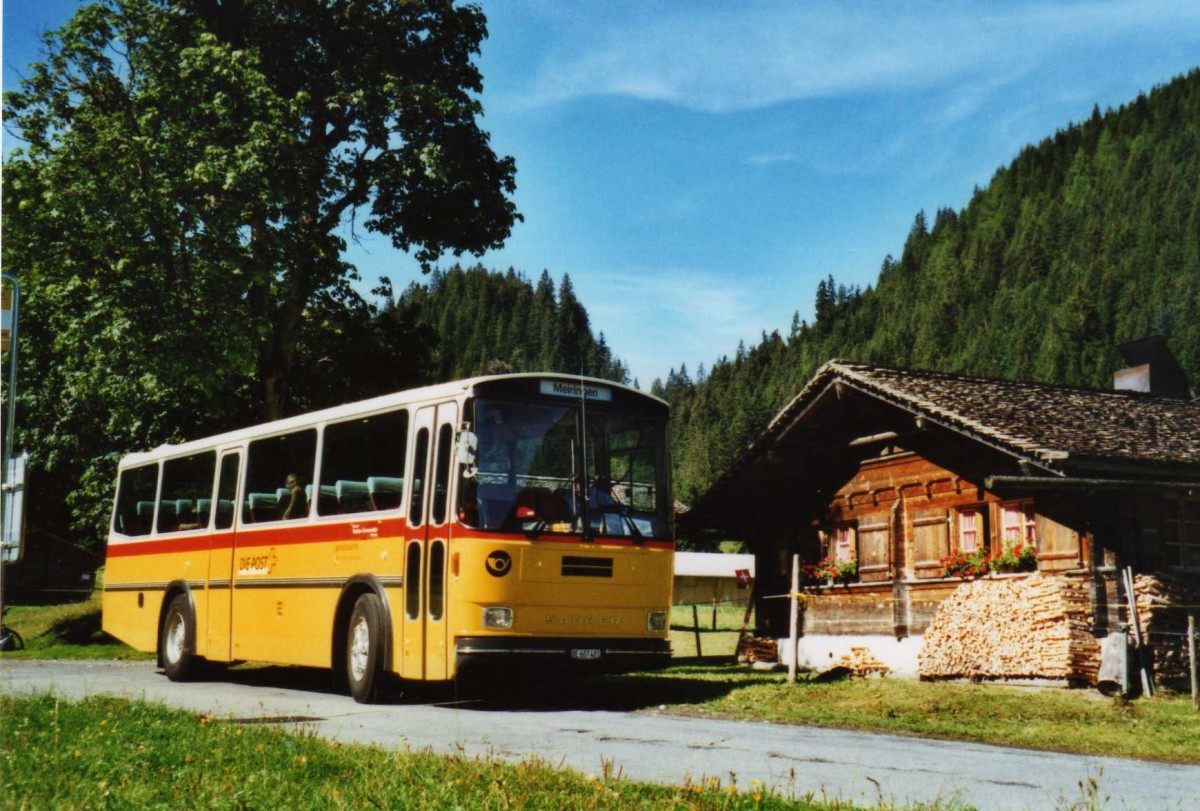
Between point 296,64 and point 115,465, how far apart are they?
9.19 metres

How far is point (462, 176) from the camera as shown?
2638cm

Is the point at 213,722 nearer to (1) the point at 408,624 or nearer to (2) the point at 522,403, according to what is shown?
(1) the point at 408,624

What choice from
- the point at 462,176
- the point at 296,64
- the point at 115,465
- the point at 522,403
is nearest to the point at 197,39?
the point at 296,64

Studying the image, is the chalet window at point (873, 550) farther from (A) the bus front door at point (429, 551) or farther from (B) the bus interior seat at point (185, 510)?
(A) the bus front door at point (429, 551)

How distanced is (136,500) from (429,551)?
26.8ft

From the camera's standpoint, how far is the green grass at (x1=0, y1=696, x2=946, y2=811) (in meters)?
6.06

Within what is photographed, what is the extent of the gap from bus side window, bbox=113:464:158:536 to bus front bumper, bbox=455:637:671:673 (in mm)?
8039

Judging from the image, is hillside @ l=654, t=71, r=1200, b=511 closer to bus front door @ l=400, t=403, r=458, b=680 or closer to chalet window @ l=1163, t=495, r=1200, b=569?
chalet window @ l=1163, t=495, r=1200, b=569

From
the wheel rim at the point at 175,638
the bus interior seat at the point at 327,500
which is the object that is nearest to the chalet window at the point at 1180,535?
the bus interior seat at the point at 327,500

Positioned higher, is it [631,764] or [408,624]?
[408,624]

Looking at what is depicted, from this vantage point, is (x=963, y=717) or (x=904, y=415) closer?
(x=963, y=717)

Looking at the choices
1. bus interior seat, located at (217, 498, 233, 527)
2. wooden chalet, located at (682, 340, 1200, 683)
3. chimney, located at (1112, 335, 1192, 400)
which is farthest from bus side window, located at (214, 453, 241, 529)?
chimney, located at (1112, 335, 1192, 400)

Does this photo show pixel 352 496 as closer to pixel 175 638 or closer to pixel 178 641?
pixel 178 641

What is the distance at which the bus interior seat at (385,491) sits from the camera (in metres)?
12.7
